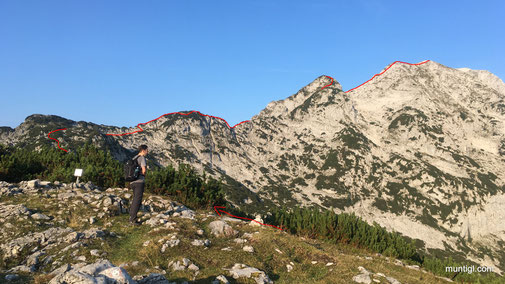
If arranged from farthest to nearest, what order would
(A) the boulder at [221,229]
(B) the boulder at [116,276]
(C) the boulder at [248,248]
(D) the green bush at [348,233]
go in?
1. (D) the green bush at [348,233]
2. (A) the boulder at [221,229]
3. (C) the boulder at [248,248]
4. (B) the boulder at [116,276]

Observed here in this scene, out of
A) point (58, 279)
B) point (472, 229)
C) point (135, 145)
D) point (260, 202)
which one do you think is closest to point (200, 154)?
point (135, 145)

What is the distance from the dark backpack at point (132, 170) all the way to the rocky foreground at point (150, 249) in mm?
2155

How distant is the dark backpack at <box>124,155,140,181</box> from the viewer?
1264 centimetres

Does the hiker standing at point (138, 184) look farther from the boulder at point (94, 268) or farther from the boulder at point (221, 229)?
the boulder at point (94, 268)

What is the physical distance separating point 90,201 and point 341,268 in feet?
39.8

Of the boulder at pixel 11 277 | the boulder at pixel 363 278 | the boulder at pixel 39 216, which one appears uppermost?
the boulder at pixel 39 216

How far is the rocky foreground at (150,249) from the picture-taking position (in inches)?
346

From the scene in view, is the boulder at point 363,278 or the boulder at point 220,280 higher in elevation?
the boulder at point 363,278

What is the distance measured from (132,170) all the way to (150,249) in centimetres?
388

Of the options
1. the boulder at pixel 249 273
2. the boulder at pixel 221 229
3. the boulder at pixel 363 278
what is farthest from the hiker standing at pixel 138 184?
the boulder at pixel 363 278

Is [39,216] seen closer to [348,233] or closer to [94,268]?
[94,268]

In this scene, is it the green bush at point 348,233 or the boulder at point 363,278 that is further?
the green bush at point 348,233

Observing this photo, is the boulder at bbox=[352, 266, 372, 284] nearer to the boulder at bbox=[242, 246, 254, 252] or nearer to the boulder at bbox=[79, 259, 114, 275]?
the boulder at bbox=[242, 246, 254, 252]

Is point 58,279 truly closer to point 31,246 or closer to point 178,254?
point 178,254
